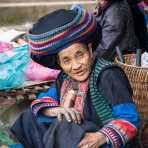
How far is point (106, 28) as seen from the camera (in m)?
5.18

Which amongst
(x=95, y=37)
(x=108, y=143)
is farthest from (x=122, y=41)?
(x=108, y=143)

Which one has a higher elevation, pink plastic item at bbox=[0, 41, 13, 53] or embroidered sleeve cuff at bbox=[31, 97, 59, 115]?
pink plastic item at bbox=[0, 41, 13, 53]

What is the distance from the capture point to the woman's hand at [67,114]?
2979 millimetres

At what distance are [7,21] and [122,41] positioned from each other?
416cm

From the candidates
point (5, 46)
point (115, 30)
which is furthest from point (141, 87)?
point (5, 46)

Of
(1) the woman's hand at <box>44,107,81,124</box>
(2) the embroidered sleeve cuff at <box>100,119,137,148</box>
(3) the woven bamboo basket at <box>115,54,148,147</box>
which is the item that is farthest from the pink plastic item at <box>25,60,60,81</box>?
(2) the embroidered sleeve cuff at <box>100,119,137,148</box>

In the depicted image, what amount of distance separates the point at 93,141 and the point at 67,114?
9.9 inches

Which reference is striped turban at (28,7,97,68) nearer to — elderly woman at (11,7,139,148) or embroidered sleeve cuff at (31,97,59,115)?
elderly woman at (11,7,139,148)

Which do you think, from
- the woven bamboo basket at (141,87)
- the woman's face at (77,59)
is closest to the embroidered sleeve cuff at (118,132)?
the woman's face at (77,59)

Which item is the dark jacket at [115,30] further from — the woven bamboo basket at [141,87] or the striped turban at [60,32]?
the striped turban at [60,32]

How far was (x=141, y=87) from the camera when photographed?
432cm

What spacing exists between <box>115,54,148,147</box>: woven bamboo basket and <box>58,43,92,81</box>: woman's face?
48.7 inches

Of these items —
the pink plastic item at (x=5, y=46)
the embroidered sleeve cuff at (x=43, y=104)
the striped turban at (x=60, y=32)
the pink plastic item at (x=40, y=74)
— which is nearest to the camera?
the striped turban at (x=60, y=32)

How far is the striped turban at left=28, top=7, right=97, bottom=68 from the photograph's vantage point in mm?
2959
